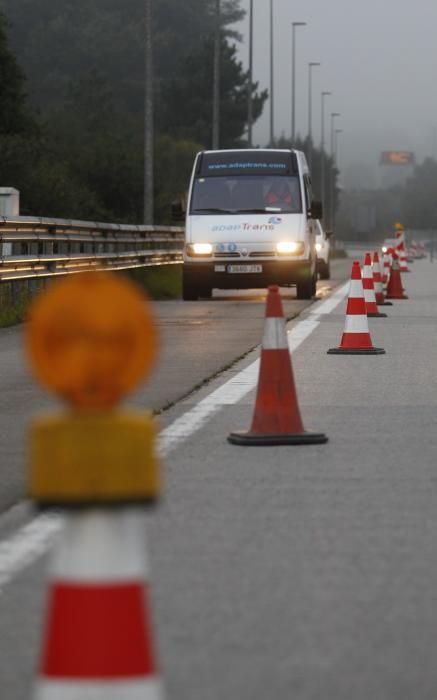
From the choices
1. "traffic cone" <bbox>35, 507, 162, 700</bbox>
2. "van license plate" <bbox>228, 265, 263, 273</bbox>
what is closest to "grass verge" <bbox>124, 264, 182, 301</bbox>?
"van license plate" <bbox>228, 265, 263, 273</bbox>

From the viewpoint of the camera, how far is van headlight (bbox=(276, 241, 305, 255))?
29.7m

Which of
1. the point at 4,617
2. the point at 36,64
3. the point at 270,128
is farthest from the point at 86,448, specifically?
the point at 36,64

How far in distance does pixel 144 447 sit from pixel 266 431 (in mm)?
6955

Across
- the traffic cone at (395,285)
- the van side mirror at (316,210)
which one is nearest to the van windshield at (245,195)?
the van side mirror at (316,210)

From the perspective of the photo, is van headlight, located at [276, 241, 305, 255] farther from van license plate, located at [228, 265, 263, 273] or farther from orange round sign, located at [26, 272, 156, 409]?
orange round sign, located at [26, 272, 156, 409]

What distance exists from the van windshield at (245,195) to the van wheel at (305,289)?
115 centimetres

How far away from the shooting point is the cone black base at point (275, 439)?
10.2m

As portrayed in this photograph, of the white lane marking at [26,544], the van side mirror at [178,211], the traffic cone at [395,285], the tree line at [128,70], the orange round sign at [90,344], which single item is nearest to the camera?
the orange round sign at [90,344]

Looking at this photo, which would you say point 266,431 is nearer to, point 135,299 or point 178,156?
point 135,299

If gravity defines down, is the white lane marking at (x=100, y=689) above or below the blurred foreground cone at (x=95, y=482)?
below

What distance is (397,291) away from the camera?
32156 mm

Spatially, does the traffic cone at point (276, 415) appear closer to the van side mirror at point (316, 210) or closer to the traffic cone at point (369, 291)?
the traffic cone at point (369, 291)

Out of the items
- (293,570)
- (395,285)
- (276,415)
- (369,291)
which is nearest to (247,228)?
(395,285)

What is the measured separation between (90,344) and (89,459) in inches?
7.8
